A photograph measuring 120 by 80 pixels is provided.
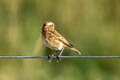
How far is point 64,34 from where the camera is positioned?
8.46 meters

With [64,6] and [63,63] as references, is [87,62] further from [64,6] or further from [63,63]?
[64,6]

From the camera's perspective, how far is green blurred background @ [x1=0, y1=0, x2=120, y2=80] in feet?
26.7

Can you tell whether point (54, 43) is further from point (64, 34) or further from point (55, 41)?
point (64, 34)

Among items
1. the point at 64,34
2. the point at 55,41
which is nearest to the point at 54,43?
the point at 55,41

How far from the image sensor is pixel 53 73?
26.5 feet

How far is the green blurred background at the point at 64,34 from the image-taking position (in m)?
8.15

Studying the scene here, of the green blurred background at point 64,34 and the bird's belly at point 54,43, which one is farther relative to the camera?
the green blurred background at point 64,34

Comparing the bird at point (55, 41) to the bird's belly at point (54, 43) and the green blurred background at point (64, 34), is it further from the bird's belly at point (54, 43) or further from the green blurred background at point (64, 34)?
the green blurred background at point (64, 34)

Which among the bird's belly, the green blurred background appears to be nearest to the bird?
the bird's belly

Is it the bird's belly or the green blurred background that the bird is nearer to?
the bird's belly

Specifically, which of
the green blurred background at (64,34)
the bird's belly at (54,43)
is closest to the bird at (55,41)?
the bird's belly at (54,43)

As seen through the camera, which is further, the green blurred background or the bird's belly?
the green blurred background

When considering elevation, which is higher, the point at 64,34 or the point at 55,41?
the point at 55,41

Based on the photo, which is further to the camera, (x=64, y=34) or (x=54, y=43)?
(x=64, y=34)
